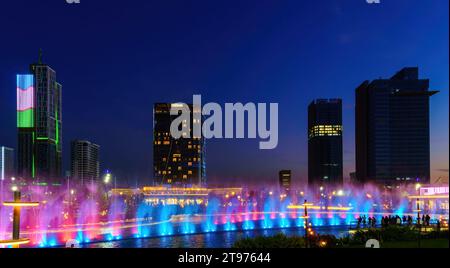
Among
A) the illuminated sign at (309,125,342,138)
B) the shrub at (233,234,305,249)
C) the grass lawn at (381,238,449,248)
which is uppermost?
the illuminated sign at (309,125,342,138)

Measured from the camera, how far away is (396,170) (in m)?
112

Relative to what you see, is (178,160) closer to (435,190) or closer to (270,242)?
(435,190)

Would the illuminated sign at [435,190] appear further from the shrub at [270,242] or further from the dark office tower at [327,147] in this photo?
the dark office tower at [327,147]

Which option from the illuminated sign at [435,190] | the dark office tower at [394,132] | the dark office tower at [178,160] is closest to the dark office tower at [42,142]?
the dark office tower at [178,160]

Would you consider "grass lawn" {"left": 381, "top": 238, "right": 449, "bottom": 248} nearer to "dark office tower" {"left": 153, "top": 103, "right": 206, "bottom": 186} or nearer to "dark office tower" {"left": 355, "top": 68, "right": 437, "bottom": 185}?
"dark office tower" {"left": 355, "top": 68, "right": 437, "bottom": 185}

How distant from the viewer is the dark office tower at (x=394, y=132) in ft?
324

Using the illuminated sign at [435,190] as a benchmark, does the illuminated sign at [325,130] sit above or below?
above

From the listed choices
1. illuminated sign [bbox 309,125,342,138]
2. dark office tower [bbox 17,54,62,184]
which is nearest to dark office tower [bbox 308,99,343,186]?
illuminated sign [bbox 309,125,342,138]

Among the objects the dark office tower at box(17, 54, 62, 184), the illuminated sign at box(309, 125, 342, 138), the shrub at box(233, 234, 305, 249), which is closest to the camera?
the shrub at box(233, 234, 305, 249)

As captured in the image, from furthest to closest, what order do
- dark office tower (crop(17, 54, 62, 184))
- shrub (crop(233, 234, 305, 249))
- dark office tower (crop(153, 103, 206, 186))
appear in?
dark office tower (crop(153, 103, 206, 186)) → dark office tower (crop(17, 54, 62, 184)) → shrub (crop(233, 234, 305, 249))

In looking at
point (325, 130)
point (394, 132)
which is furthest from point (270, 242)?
point (325, 130)

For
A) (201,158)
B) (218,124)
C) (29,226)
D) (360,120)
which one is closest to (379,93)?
(360,120)

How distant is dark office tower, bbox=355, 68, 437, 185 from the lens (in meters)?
98.7
